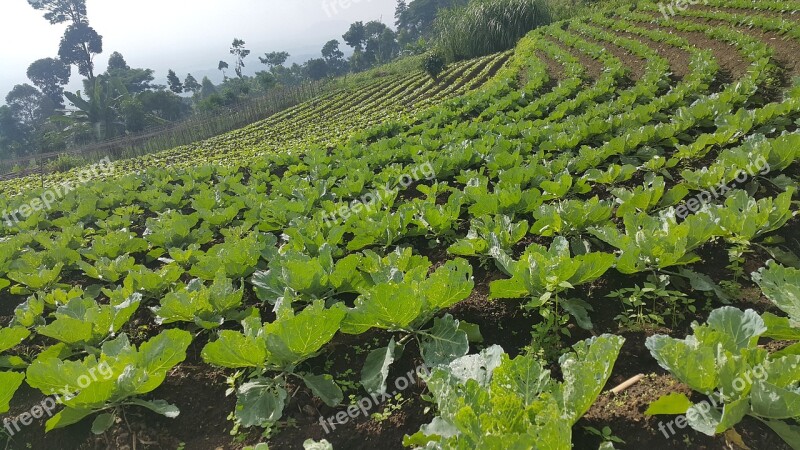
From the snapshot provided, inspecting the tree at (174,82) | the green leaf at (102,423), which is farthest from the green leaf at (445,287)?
the tree at (174,82)

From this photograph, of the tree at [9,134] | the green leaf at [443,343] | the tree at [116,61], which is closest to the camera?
the green leaf at [443,343]

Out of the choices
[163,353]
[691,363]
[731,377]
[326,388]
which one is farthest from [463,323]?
[163,353]

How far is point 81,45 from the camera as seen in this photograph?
59.9 metres

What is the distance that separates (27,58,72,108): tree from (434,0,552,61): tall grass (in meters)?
64.5

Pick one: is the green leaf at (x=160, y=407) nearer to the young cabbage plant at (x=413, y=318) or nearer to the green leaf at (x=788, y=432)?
the young cabbage plant at (x=413, y=318)

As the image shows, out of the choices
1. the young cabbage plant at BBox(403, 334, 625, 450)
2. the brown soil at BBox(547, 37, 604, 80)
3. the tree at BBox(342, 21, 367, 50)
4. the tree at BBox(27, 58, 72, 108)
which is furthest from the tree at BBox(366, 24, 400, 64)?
the young cabbage plant at BBox(403, 334, 625, 450)

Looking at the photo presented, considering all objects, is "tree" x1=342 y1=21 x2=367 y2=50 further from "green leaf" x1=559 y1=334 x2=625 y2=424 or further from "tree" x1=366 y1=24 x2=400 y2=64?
"green leaf" x1=559 y1=334 x2=625 y2=424

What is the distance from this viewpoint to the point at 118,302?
3674 mm

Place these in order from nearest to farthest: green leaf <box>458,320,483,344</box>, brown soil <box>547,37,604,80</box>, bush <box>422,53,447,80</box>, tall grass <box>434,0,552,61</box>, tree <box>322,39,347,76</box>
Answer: green leaf <box>458,320,483,344</box>
brown soil <box>547,37,604,80</box>
bush <box>422,53,447,80</box>
tall grass <box>434,0,552,61</box>
tree <box>322,39,347,76</box>

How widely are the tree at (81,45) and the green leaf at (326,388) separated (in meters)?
70.0

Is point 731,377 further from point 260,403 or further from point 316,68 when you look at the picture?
point 316,68

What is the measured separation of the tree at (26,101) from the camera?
72500mm

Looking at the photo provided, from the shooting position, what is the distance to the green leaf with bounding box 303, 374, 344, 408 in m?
2.39

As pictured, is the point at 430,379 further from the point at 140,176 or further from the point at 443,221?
the point at 140,176
